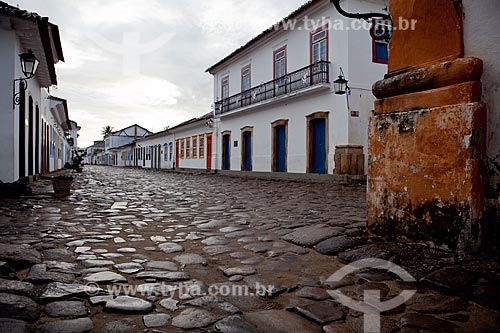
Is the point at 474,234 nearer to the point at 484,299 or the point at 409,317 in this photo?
the point at 484,299

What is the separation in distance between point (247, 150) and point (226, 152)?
2.65m

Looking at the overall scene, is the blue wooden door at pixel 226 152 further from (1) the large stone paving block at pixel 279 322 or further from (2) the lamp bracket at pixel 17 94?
(1) the large stone paving block at pixel 279 322

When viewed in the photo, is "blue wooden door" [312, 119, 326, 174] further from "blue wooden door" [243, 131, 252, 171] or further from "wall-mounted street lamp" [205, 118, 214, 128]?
A: "wall-mounted street lamp" [205, 118, 214, 128]

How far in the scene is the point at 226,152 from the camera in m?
23.3

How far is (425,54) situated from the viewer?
10.7ft

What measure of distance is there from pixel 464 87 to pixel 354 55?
1159 cm

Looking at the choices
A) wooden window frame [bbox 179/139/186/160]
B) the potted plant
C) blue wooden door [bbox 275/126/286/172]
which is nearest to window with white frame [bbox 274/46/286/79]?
blue wooden door [bbox 275/126/286/172]

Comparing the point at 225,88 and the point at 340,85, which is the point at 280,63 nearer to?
the point at 340,85

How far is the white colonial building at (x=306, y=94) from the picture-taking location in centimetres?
1374

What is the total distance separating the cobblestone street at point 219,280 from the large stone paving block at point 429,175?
19 centimetres

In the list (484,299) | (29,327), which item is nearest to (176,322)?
(29,327)

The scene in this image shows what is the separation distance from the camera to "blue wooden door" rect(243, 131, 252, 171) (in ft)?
67.5

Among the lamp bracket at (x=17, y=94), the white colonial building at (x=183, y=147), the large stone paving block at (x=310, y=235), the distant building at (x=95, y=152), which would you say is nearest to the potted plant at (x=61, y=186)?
the lamp bracket at (x=17, y=94)

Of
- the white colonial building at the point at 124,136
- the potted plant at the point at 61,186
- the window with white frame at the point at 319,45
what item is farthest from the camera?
the white colonial building at the point at 124,136
